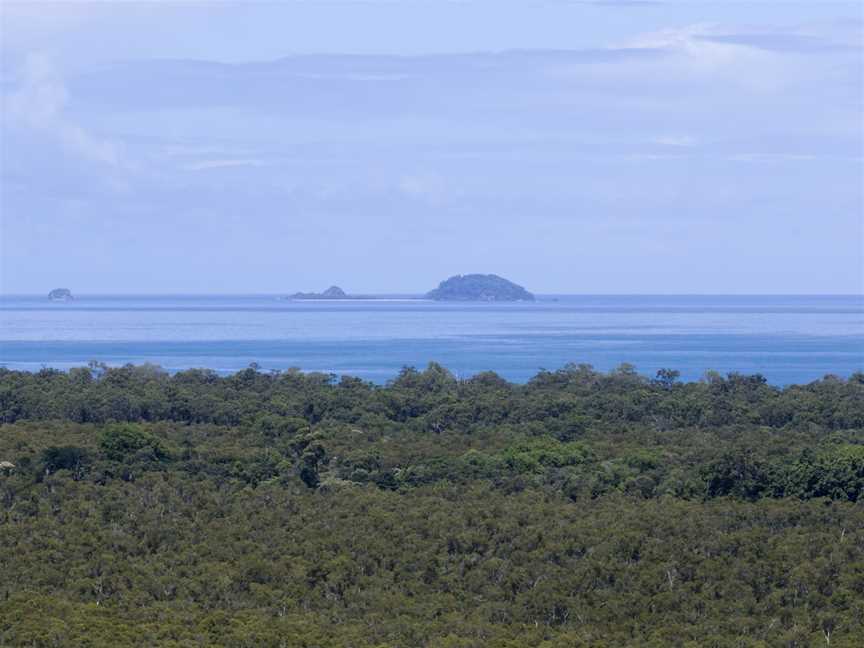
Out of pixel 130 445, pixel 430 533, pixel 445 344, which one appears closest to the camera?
pixel 430 533

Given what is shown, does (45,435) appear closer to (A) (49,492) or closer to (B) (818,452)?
(A) (49,492)

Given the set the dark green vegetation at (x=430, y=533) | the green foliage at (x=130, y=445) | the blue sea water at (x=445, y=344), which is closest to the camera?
the dark green vegetation at (x=430, y=533)

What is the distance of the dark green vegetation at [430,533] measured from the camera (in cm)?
2298

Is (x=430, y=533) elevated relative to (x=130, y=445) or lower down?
lower down

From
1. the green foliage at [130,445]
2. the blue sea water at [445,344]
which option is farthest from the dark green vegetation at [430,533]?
the blue sea water at [445,344]

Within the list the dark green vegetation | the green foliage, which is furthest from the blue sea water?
the green foliage

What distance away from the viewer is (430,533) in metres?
27.8

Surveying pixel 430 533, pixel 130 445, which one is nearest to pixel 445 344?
pixel 130 445

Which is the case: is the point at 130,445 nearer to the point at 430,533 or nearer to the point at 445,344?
the point at 430,533

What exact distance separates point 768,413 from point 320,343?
73.5 meters

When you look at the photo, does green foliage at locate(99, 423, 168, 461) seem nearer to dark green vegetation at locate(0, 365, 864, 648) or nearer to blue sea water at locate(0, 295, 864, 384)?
dark green vegetation at locate(0, 365, 864, 648)

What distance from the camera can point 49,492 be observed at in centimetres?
3103

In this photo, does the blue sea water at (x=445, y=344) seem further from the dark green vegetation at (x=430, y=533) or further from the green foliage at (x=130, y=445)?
the green foliage at (x=130, y=445)

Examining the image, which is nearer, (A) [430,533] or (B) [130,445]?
(A) [430,533]
